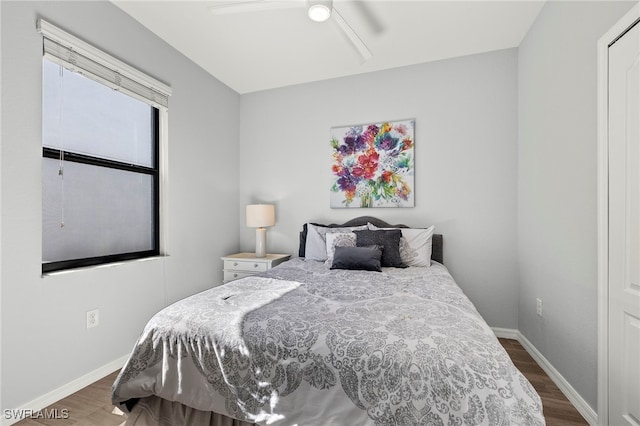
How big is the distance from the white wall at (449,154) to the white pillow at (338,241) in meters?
0.58

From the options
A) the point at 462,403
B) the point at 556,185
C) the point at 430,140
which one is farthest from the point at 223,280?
the point at 556,185

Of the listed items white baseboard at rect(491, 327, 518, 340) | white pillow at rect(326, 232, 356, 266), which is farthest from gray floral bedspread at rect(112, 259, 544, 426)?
white baseboard at rect(491, 327, 518, 340)

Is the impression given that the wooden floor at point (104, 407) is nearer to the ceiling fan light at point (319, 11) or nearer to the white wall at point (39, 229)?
the white wall at point (39, 229)

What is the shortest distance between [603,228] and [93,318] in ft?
10.7

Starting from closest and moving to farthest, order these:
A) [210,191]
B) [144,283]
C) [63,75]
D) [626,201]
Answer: [626,201] → [63,75] → [144,283] → [210,191]

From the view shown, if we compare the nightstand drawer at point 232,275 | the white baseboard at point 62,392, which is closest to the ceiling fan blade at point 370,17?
the nightstand drawer at point 232,275

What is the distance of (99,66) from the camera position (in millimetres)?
2170

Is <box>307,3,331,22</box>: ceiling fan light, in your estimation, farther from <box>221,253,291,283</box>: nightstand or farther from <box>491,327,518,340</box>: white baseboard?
<box>491,327,518,340</box>: white baseboard

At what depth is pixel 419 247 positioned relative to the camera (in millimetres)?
2732

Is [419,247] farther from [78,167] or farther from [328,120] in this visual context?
[78,167]

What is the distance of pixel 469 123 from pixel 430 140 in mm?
390

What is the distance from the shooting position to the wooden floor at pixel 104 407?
1.70 metres

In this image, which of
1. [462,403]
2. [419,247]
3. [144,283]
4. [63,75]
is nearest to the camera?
[462,403]

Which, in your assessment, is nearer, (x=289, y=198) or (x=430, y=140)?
(x=430, y=140)
